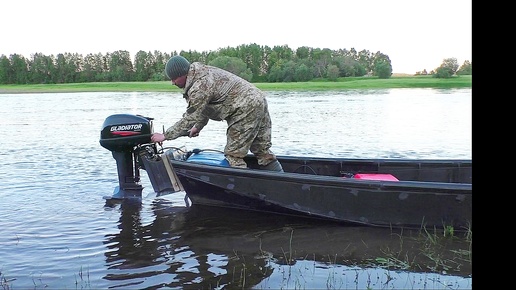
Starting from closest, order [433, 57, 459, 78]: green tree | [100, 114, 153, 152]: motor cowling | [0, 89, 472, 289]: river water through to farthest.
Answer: [0, 89, 472, 289]: river water, [100, 114, 153, 152]: motor cowling, [433, 57, 459, 78]: green tree

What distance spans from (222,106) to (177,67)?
28.9 inches

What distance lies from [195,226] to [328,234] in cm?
162

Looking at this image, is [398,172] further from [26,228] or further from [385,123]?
[385,123]

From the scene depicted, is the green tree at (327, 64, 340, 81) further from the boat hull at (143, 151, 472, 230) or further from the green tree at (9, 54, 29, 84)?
the boat hull at (143, 151, 472, 230)

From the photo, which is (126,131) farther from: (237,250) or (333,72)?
(333,72)

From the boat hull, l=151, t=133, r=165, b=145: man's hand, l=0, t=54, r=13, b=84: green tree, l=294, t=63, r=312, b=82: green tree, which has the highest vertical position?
l=0, t=54, r=13, b=84: green tree

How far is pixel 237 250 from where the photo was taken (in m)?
5.54

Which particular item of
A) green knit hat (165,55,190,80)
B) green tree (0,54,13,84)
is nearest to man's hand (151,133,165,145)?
green knit hat (165,55,190,80)

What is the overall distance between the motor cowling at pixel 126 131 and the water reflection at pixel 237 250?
0.97 metres

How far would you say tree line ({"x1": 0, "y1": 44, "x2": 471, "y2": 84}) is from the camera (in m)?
73.8

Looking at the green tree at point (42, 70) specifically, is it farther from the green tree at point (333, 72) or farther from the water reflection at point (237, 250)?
the water reflection at point (237, 250)

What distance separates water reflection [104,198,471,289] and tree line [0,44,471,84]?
209 feet

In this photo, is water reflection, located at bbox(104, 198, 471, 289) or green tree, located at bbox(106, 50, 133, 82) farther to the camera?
green tree, located at bbox(106, 50, 133, 82)
